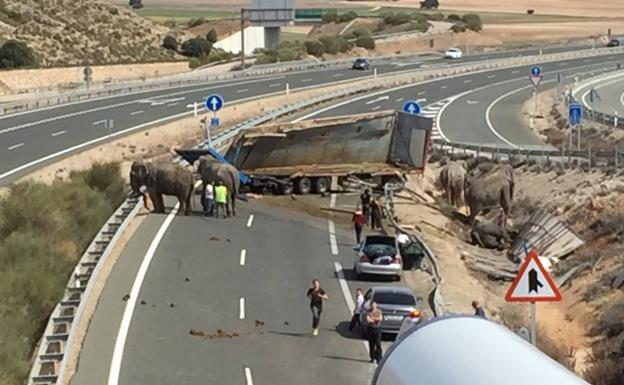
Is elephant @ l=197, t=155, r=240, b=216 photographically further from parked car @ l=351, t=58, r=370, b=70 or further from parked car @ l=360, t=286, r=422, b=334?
parked car @ l=351, t=58, r=370, b=70

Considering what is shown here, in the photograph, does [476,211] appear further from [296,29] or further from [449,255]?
[296,29]

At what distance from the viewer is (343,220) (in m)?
38.2

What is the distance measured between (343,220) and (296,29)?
148m

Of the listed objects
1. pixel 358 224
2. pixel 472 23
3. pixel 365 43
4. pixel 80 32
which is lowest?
pixel 365 43

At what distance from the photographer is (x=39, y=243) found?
28438mm

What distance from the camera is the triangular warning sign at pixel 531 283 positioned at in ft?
50.1

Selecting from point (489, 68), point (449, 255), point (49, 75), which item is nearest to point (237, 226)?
point (449, 255)

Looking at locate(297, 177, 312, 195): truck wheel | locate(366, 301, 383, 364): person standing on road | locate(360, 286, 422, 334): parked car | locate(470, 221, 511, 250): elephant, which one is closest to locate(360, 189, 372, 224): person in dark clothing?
locate(470, 221, 511, 250): elephant

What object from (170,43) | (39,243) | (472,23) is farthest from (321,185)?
(472,23)

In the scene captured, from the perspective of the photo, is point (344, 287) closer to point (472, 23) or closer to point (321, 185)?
point (321, 185)

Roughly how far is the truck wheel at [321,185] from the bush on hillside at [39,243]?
6.46 meters

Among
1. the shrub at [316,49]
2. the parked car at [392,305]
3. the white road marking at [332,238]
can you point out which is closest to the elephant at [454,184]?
the white road marking at [332,238]

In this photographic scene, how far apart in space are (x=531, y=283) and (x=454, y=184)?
31367 millimetres

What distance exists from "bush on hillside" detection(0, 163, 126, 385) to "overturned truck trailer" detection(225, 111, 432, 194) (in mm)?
4751
